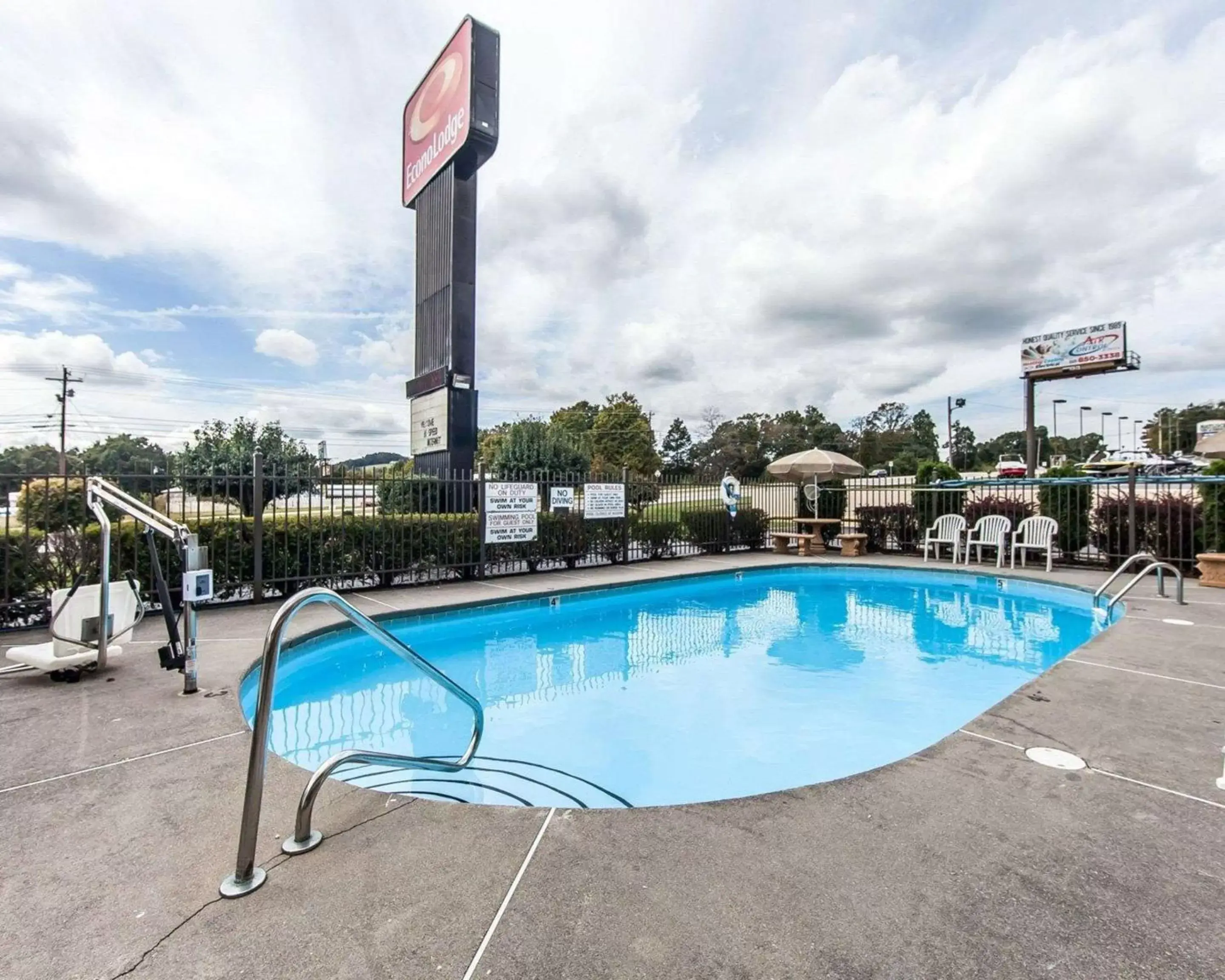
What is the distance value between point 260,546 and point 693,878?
21.2 feet

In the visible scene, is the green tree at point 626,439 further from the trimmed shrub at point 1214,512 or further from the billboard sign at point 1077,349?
the trimmed shrub at point 1214,512

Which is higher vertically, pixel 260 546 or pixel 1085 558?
pixel 260 546

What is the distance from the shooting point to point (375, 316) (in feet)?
55.9

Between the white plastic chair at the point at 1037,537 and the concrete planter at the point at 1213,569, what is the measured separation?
174cm

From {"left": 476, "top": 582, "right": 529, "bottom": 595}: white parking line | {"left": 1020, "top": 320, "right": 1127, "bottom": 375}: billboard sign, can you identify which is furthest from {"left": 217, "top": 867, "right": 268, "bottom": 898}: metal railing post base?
{"left": 1020, "top": 320, "right": 1127, "bottom": 375}: billboard sign

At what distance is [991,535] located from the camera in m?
10.2

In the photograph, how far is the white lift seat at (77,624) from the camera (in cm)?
358

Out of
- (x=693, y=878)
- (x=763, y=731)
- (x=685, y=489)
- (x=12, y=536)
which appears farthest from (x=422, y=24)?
(x=693, y=878)

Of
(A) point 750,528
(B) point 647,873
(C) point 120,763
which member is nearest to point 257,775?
(B) point 647,873

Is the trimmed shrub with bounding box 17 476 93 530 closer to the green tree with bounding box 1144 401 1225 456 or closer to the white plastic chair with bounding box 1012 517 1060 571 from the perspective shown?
the white plastic chair with bounding box 1012 517 1060 571

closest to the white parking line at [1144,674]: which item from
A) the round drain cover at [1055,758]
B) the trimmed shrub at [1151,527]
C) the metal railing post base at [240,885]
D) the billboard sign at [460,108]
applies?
the round drain cover at [1055,758]

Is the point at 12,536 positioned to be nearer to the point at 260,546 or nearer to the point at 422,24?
the point at 260,546

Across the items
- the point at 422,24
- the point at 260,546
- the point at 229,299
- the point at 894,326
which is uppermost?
the point at 422,24

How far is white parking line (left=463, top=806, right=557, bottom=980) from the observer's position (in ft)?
4.41
